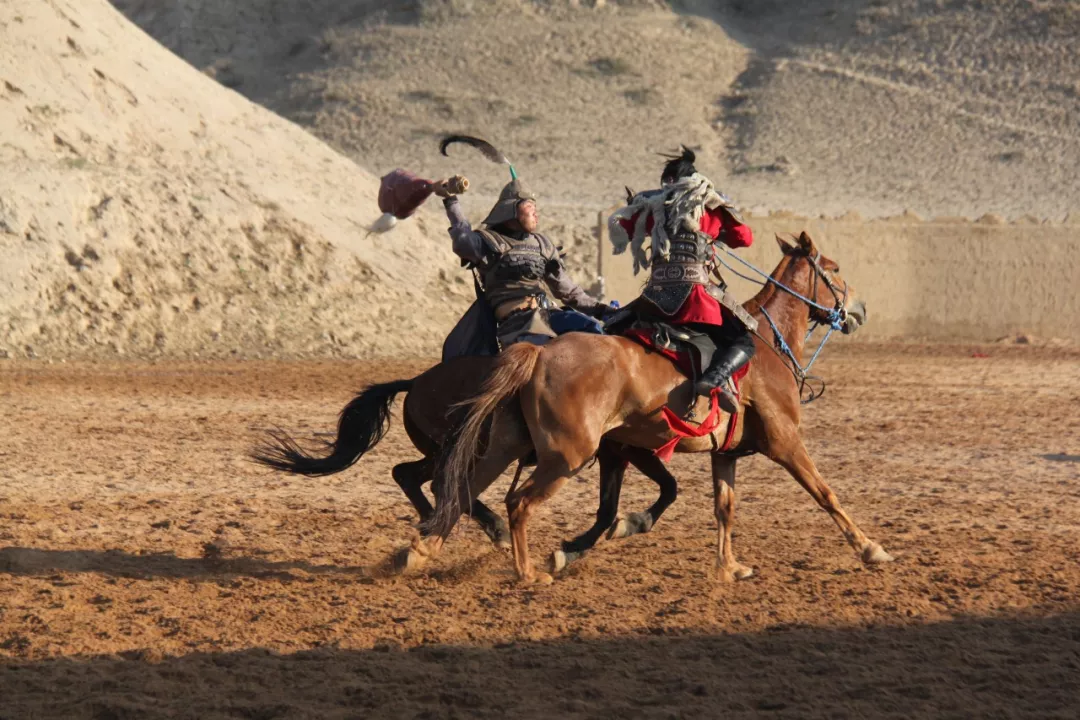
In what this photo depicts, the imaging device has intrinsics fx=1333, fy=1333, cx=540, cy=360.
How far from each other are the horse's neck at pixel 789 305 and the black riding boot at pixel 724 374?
1.95 feet

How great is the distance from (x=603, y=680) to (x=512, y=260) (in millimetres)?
2901

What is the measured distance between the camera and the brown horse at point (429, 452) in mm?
7082

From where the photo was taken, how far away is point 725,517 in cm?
723

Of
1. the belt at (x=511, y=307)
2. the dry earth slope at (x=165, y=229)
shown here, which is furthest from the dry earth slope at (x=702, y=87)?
the belt at (x=511, y=307)

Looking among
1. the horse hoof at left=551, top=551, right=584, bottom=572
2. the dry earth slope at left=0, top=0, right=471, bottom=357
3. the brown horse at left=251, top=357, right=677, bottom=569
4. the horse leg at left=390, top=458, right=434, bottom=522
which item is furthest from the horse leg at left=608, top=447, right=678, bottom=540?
the dry earth slope at left=0, top=0, right=471, bottom=357

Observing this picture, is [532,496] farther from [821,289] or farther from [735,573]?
[821,289]

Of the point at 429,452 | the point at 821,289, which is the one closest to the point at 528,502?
the point at 429,452

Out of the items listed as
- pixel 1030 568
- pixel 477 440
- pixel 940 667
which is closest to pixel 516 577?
pixel 477 440

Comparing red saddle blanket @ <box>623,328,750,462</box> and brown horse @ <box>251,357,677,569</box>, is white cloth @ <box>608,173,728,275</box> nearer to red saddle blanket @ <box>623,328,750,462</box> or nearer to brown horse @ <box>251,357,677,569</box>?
Result: red saddle blanket @ <box>623,328,750,462</box>

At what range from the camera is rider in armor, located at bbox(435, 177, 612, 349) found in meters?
7.36

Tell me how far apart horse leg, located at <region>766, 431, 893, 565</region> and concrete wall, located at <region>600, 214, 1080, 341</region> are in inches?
621

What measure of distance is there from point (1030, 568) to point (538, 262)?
3.15 metres

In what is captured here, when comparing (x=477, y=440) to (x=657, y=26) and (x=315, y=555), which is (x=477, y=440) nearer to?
(x=315, y=555)

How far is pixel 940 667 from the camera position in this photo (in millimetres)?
5359
